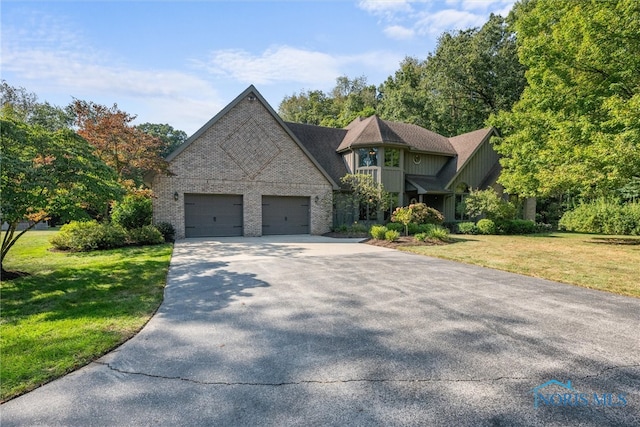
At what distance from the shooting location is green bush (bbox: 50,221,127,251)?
11094mm

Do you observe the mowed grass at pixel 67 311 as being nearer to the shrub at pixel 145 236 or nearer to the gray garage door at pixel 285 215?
the shrub at pixel 145 236

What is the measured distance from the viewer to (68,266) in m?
8.33

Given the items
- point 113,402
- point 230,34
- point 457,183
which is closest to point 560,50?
point 457,183

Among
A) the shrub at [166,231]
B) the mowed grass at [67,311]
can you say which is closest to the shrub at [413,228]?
the shrub at [166,231]

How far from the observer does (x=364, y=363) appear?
329 cm

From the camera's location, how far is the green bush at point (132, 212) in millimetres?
14172

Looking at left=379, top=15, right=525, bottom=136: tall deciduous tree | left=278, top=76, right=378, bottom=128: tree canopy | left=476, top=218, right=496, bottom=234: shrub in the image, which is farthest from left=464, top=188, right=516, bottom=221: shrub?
left=278, top=76, right=378, bottom=128: tree canopy

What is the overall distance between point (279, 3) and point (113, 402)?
10.2 metres

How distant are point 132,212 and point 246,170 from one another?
5.51 meters

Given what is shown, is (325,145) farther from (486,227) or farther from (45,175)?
(45,175)

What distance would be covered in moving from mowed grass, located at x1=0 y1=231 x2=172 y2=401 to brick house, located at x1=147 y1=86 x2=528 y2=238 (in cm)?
672

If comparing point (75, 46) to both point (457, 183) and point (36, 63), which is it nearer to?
point (36, 63)

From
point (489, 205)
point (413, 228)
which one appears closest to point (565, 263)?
point (413, 228)
